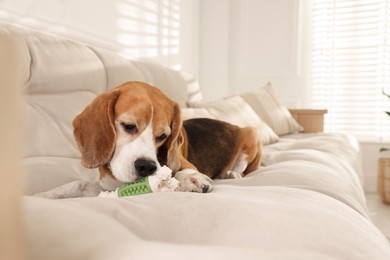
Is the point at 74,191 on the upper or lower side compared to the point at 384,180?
upper

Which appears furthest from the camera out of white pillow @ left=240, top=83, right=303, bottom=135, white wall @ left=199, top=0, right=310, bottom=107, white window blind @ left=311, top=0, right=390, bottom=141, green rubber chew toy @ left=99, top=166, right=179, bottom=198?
white wall @ left=199, top=0, right=310, bottom=107

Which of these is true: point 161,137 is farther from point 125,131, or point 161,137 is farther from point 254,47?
point 254,47

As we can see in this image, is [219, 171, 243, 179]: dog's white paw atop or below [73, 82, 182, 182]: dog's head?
below

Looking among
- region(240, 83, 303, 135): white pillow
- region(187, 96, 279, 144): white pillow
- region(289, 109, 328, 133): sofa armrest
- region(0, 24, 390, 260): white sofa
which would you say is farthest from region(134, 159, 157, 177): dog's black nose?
region(289, 109, 328, 133): sofa armrest

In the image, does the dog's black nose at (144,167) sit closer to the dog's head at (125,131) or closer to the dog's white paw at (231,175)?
the dog's head at (125,131)

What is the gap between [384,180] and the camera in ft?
13.3

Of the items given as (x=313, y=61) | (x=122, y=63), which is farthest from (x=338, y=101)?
(x=122, y=63)

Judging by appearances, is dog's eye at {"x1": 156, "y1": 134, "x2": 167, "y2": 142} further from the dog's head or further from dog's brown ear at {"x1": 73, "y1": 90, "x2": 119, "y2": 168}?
dog's brown ear at {"x1": 73, "y1": 90, "x2": 119, "y2": 168}

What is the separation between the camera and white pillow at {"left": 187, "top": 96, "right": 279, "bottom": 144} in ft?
8.37

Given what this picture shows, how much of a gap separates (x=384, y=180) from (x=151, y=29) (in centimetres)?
265

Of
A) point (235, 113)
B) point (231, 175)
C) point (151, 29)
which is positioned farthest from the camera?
point (151, 29)

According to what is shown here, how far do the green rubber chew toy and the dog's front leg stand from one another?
0.17 meters

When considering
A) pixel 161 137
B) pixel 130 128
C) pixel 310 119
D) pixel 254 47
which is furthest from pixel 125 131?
pixel 254 47

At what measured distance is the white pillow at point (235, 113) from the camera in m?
2.55
